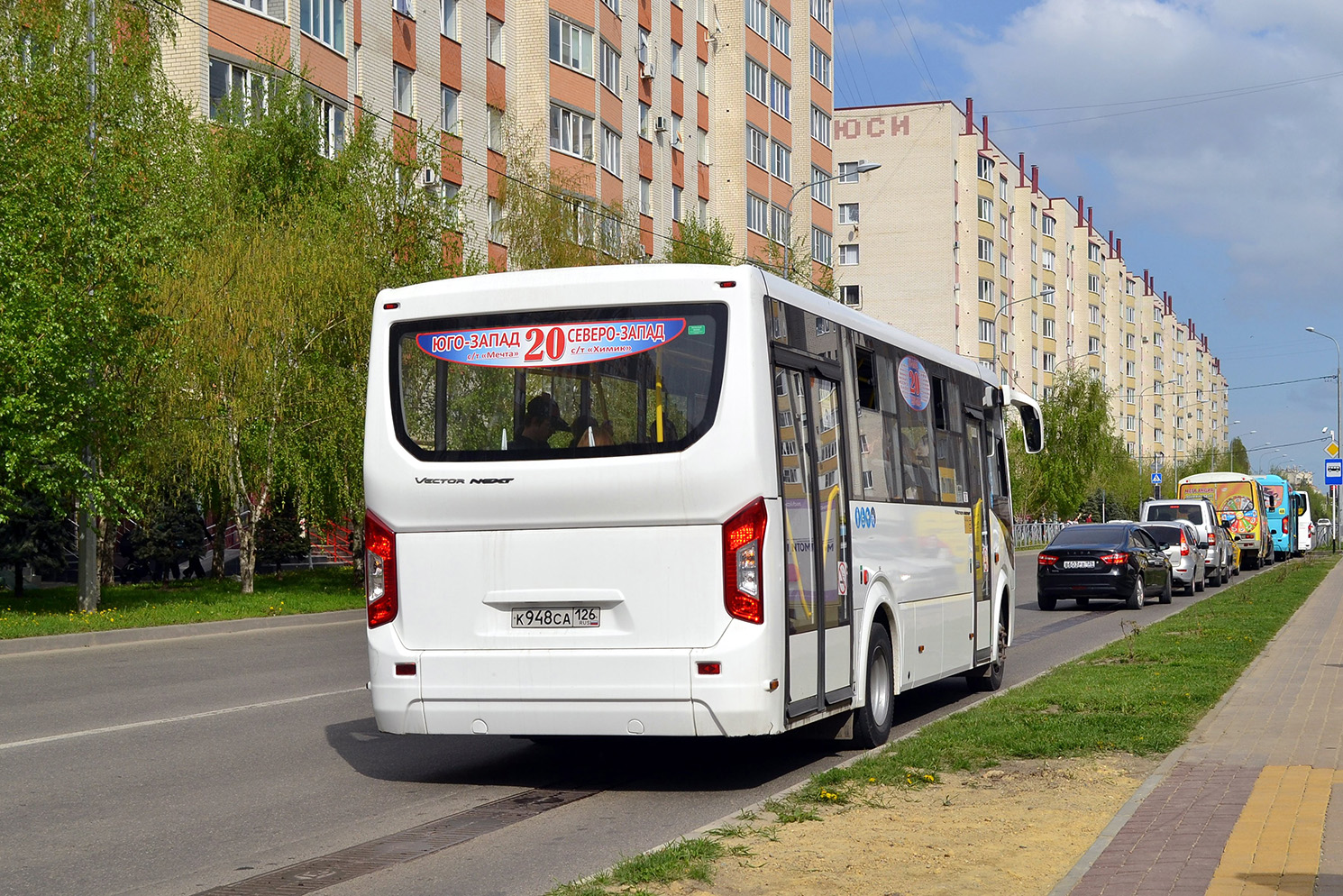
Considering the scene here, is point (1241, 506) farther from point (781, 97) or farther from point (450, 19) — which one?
point (450, 19)

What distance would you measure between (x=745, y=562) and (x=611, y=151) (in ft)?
146

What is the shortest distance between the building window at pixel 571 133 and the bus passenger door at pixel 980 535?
35.6 m

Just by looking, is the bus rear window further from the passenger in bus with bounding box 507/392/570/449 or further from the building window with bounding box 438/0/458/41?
the building window with bounding box 438/0/458/41

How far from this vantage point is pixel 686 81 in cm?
5859

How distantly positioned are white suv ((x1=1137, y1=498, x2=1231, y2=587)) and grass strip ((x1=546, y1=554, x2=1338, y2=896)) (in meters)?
20.0

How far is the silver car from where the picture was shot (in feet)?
110

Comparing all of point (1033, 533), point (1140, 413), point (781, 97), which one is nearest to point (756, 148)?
point (781, 97)

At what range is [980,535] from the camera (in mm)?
13953

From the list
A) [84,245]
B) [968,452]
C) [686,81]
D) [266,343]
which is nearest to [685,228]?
[686,81]

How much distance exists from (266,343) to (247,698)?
52.9 feet

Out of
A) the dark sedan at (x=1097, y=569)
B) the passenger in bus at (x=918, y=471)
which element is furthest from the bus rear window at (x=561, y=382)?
the dark sedan at (x=1097, y=569)

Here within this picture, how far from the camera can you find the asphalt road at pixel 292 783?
7.03m

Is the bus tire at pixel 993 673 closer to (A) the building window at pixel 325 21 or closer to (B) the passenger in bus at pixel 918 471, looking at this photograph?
(B) the passenger in bus at pixel 918 471

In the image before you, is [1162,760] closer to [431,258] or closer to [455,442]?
[455,442]
